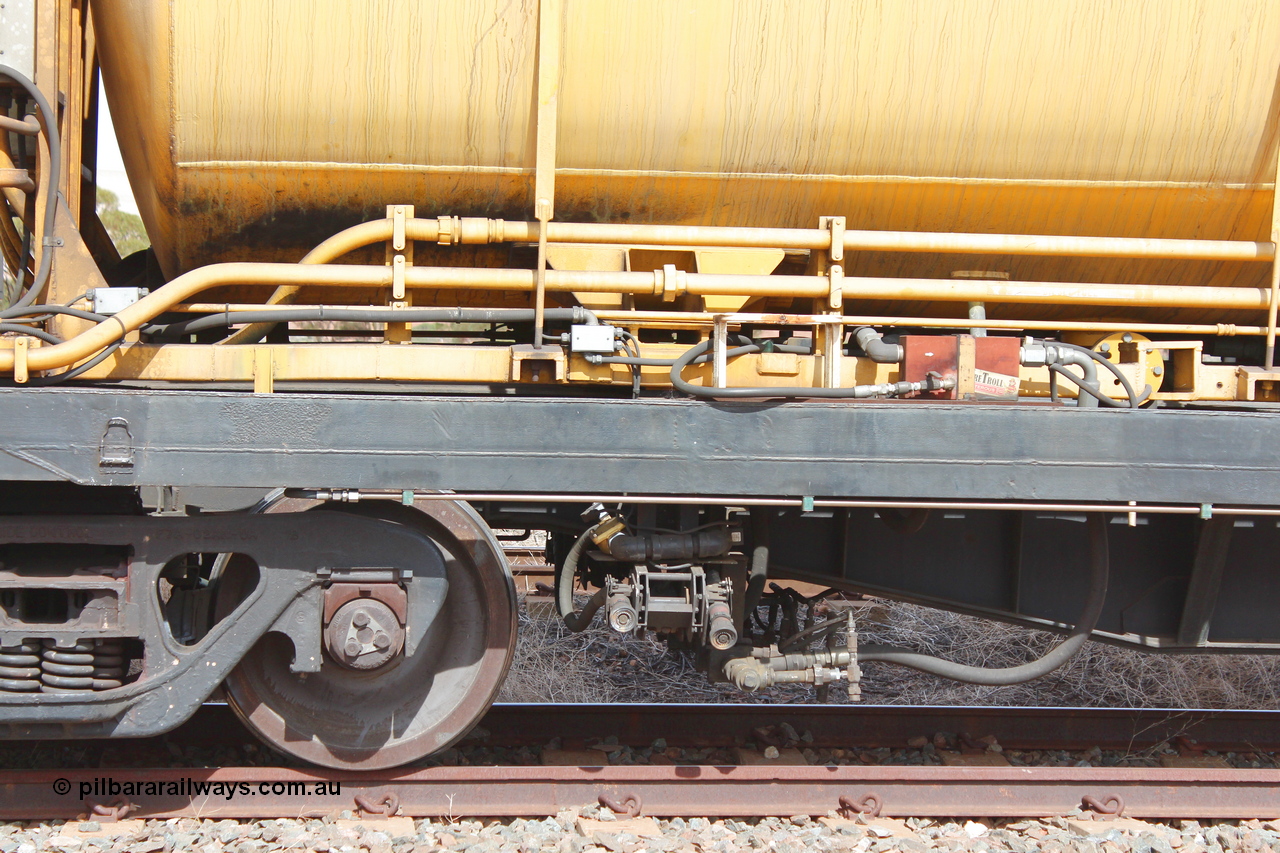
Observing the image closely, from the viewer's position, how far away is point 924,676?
16.9 feet

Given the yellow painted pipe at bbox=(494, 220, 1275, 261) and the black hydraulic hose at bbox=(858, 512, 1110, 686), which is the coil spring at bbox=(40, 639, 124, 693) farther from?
the black hydraulic hose at bbox=(858, 512, 1110, 686)

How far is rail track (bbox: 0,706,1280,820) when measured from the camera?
11.3 feet

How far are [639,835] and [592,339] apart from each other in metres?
1.81

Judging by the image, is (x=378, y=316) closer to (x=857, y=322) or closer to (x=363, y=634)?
(x=363, y=634)

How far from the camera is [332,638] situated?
3.19 m

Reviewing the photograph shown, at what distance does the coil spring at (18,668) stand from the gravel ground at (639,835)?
0.54 meters

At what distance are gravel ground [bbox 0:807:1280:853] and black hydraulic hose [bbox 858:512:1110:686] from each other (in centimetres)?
57

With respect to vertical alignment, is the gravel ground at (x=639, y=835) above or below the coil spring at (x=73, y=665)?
below

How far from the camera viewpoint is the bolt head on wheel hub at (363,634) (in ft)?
10.4

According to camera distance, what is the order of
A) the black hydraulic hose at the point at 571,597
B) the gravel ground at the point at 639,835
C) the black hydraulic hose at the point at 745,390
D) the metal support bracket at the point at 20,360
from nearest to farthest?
the metal support bracket at the point at 20,360, the black hydraulic hose at the point at 745,390, the gravel ground at the point at 639,835, the black hydraulic hose at the point at 571,597

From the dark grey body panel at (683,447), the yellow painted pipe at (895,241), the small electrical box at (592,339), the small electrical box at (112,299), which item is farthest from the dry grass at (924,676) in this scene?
the small electrical box at (112,299)

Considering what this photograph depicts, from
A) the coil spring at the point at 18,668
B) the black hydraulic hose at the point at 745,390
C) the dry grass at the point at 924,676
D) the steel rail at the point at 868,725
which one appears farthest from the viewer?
the dry grass at the point at 924,676

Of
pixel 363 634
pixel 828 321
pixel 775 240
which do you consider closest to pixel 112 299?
pixel 363 634

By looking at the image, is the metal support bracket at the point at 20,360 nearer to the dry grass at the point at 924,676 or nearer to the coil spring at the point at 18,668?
the coil spring at the point at 18,668
